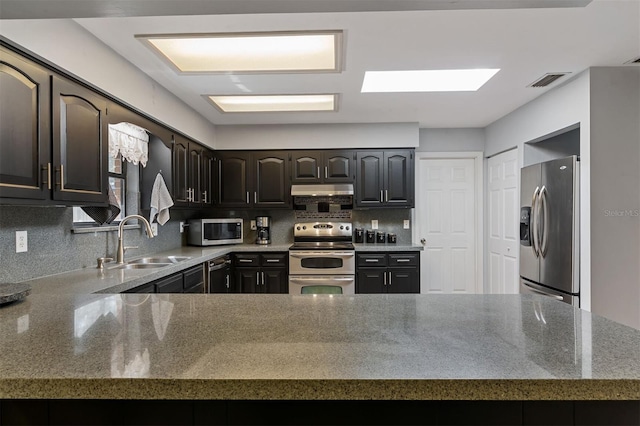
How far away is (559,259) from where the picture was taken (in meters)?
2.83

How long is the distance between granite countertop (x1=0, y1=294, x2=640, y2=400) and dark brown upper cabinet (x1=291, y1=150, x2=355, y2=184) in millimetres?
3134

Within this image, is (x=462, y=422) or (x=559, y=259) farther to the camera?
(x=559, y=259)

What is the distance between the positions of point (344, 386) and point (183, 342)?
455mm

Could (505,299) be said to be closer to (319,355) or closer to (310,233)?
(319,355)

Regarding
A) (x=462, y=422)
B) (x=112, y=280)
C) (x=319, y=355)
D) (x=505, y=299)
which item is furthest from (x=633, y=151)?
(x=112, y=280)

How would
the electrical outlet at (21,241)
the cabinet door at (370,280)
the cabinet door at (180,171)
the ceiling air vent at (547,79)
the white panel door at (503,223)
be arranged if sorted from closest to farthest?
the electrical outlet at (21,241), the ceiling air vent at (547,79), the cabinet door at (180,171), the white panel door at (503,223), the cabinet door at (370,280)

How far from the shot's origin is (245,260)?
13.4ft

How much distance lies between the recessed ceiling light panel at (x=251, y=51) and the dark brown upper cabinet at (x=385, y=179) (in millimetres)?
1895

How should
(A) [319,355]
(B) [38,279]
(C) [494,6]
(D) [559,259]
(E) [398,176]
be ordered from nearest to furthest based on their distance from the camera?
(A) [319,355], (C) [494,6], (B) [38,279], (D) [559,259], (E) [398,176]

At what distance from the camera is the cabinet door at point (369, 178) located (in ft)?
14.2

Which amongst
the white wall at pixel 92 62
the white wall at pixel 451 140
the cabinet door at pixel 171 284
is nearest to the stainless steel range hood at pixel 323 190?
the white wall at pixel 451 140

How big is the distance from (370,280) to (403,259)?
45 centimetres

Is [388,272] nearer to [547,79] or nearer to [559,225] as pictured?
[559,225]

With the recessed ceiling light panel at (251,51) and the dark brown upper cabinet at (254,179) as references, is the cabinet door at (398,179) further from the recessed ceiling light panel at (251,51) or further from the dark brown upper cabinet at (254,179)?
the recessed ceiling light panel at (251,51)
